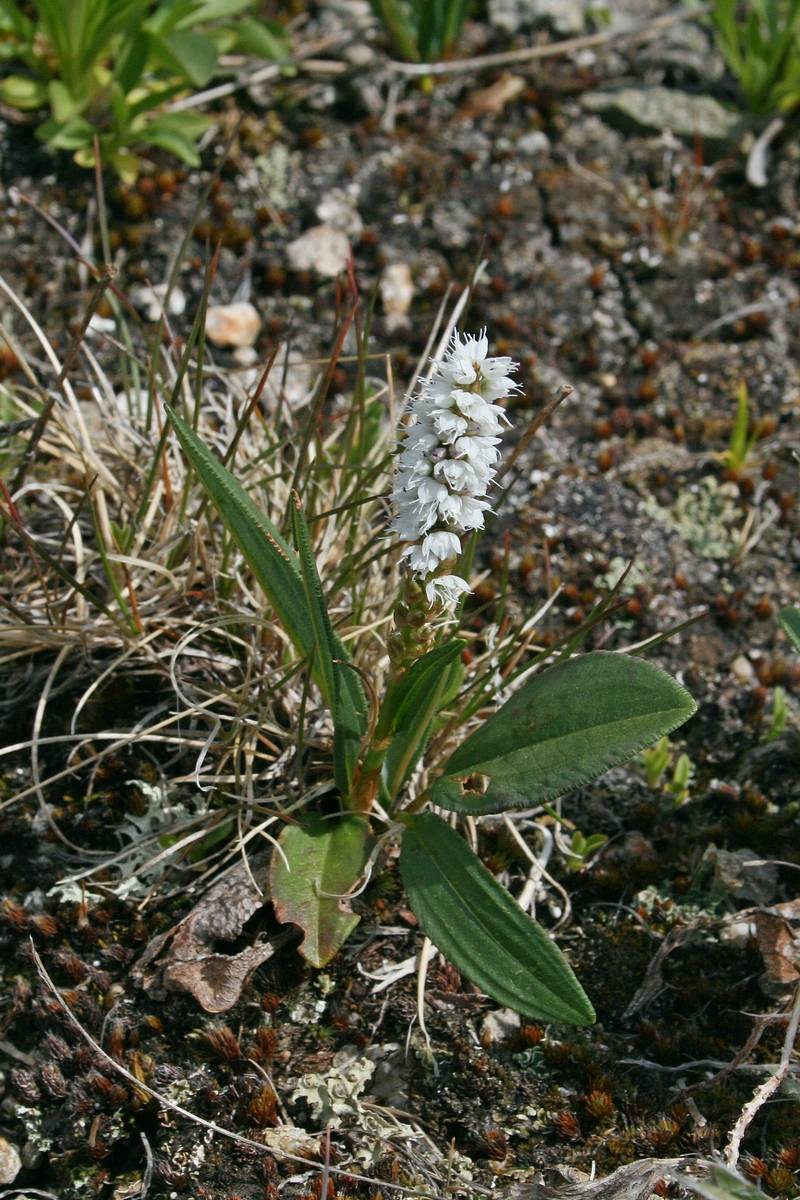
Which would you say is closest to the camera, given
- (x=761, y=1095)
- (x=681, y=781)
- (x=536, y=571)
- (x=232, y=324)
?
(x=761, y=1095)

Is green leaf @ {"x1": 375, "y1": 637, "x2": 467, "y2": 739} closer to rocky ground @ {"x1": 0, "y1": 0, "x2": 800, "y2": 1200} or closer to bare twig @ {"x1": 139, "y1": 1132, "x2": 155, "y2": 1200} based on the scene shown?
rocky ground @ {"x1": 0, "y1": 0, "x2": 800, "y2": 1200}

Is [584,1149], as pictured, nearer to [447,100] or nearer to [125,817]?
[125,817]

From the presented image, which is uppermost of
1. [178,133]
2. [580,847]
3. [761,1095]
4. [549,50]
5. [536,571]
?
[549,50]

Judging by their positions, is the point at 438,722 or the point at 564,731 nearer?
the point at 564,731

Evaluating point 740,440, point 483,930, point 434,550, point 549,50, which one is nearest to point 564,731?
point 483,930

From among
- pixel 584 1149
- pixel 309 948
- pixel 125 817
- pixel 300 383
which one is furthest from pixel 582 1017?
pixel 300 383

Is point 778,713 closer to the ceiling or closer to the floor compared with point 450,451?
closer to the floor

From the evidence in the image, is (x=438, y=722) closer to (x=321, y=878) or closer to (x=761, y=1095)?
(x=321, y=878)
